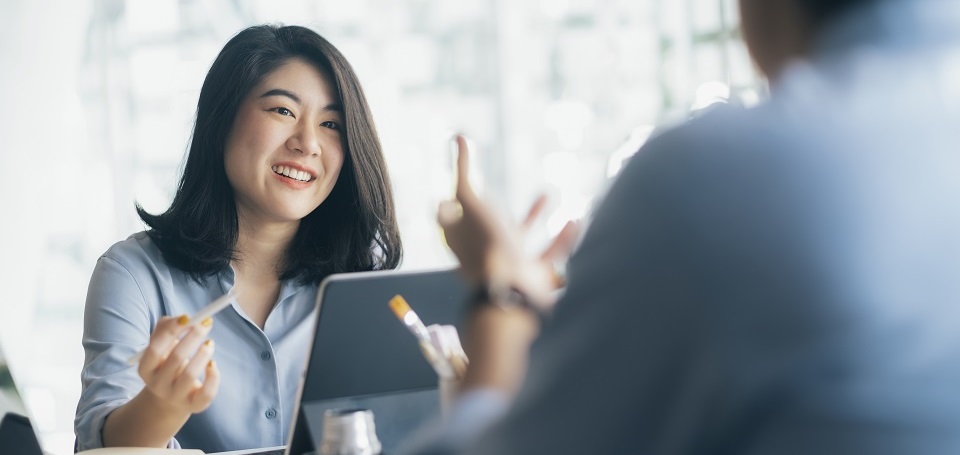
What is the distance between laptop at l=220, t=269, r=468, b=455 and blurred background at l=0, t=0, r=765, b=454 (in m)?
2.92

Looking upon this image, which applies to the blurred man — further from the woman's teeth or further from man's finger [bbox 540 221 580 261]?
the woman's teeth

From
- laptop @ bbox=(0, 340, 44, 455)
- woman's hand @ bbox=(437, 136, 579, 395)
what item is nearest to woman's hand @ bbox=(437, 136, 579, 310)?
woman's hand @ bbox=(437, 136, 579, 395)

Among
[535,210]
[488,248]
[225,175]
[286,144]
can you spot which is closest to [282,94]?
[286,144]

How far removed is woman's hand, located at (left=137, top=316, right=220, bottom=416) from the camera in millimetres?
1252

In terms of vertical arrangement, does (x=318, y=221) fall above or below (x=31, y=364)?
above

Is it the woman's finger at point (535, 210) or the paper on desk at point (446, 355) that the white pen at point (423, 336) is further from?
the woman's finger at point (535, 210)

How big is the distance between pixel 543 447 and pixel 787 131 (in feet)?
0.67

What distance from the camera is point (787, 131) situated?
1.65 ft

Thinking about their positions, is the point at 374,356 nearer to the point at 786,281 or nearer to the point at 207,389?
the point at 207,389

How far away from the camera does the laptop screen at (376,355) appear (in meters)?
1.11

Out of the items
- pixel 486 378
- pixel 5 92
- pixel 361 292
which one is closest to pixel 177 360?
pixel 361 292

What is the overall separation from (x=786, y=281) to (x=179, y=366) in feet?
3.21

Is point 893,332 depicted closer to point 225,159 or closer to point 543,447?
point 543,447

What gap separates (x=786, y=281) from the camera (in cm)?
48
